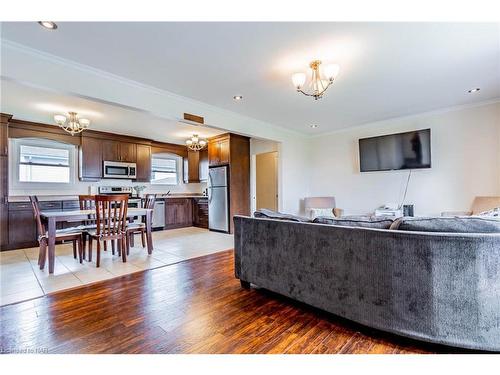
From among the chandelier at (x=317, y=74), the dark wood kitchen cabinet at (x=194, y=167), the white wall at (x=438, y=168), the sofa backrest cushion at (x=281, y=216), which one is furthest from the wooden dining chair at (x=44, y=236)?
the white wall at (x=438, y=168)

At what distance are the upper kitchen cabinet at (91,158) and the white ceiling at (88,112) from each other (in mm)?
336

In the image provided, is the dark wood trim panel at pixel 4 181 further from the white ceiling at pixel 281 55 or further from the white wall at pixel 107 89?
the white ceiling at pixel 281 55

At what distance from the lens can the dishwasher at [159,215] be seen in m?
6.05

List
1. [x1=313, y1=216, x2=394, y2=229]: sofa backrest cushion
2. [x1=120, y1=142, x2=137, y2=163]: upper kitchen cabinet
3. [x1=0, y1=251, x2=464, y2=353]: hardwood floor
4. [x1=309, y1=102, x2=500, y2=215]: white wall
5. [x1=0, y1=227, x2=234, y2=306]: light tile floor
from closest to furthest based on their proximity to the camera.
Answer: [x1=0, y1=251, x2=464, y2=353]: hardwood floor
[x1=313, y1=216, x2=394, y2=229]: sofa backrest cushion
[x1=0, y1=227, x2=234, y2=306]: light tile floor
[x1=309, y1=102, x2=500, y2=215]: white wall
[x1=120, y1=142, x2=137, y2=163]: upper kitchen cabinet

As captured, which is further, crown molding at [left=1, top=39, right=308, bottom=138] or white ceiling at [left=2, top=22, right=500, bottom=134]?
crown molding at [left=1, top=39, right=308, bottom=138]

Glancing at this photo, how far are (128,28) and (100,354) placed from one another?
7.95 ft

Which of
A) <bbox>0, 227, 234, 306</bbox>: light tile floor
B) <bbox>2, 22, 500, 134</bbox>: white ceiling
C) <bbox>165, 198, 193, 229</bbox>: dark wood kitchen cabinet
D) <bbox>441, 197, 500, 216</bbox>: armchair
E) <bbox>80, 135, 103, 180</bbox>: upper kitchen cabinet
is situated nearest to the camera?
<bbox>2, 22, 500, 134</bbox>: white ceiling

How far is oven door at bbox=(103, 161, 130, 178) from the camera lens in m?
5.43

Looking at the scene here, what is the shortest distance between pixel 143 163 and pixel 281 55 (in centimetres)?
483

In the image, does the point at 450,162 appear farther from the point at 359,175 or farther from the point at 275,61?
the point at 275,61

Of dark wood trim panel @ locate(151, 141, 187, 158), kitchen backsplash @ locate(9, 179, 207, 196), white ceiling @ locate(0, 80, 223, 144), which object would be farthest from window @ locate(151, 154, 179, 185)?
white ceiling @ locate(0, 80, 223, 144)

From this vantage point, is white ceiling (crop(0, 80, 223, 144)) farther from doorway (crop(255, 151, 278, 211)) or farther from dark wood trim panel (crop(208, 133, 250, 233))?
doorway (crop(255, 151, 278, 211))

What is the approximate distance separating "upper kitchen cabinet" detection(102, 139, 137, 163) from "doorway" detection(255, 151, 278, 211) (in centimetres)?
324
